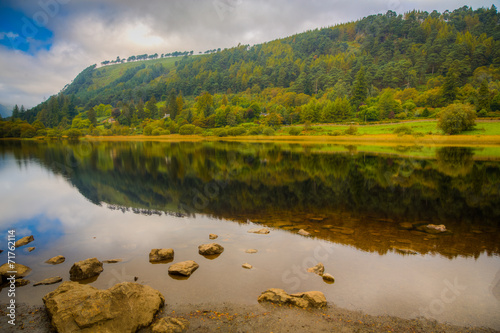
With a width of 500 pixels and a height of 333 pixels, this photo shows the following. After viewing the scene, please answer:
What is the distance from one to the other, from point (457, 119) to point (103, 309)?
86.8 metres

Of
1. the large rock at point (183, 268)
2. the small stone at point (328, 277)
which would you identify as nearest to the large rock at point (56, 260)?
the large rock at point (183, 268)

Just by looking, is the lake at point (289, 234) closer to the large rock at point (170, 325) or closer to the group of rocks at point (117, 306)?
the group of rocks at point (117, 306)

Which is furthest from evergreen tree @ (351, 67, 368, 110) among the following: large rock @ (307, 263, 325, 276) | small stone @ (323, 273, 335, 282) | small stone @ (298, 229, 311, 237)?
small stone @ (323, 273, 335, 282)

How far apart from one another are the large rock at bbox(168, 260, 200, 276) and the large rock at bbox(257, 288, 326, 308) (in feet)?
9.20

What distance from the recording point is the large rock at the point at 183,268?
29.3ft

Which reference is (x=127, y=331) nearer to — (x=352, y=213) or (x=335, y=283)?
(x=335, y=283)

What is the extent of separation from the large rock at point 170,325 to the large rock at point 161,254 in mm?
3956

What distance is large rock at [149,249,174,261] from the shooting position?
10.2m

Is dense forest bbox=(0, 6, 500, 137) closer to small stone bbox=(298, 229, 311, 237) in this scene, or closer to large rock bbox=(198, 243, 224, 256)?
small stone bbox=(298, 229, 311, 237)

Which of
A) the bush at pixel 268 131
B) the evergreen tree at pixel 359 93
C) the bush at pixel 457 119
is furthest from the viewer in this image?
the evergreen tree at pixel 359 93

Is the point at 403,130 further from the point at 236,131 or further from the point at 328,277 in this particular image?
the point at 328,277

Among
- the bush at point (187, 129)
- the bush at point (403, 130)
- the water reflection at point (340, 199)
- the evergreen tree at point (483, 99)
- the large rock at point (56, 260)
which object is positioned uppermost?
the evergreen tree at point (483, 99)

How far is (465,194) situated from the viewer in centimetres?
1984

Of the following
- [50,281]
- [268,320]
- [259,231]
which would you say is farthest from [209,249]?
[50,281]
